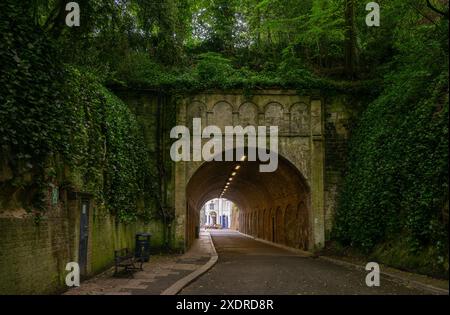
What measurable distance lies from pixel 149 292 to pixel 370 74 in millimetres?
16102

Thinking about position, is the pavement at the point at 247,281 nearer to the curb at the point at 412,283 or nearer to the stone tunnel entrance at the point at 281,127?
the curb at the point at 412,283

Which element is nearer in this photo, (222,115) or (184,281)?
(184,281)

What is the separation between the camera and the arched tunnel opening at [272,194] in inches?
870

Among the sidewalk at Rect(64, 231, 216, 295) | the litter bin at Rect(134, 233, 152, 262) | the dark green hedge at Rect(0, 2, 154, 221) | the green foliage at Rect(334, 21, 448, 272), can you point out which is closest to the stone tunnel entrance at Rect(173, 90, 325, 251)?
the green foliage at Rect(334, 21, 448, 272)

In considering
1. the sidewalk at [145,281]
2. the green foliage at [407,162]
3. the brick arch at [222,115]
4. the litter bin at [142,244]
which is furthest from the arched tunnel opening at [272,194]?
the sidewalk at [145,281]

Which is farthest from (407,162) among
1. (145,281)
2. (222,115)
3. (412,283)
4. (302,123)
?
(222,115)

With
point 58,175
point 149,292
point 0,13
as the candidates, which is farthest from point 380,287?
point 0,13

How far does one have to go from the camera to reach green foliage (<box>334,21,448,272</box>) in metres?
11.2

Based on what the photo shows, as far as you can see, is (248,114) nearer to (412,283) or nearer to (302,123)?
(302,123)

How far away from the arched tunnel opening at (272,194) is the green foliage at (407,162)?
3567 millimetres

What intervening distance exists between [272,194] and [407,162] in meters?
18.3

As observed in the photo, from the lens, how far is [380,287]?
10.5m

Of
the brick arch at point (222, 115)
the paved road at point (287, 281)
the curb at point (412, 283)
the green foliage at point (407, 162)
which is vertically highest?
the brick arch at point (222, 115)

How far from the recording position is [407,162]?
13.0 metres
